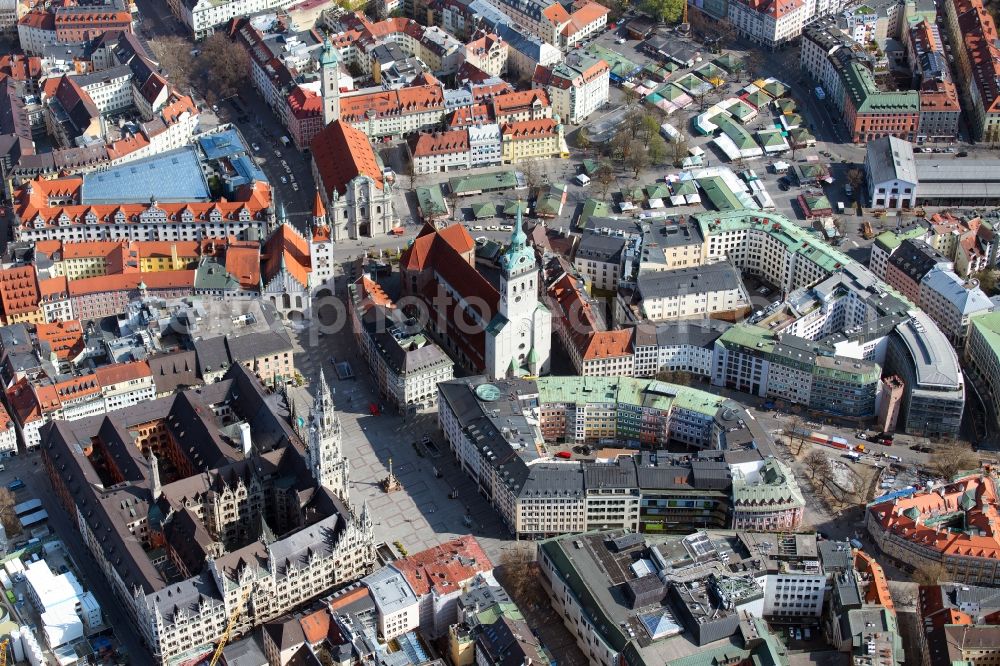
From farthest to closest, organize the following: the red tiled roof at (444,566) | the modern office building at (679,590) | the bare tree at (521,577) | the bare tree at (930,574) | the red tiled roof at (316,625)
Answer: the bare tree at (521,577) < the bare tree at (930,574) < the red tiled roof at (444,566) < the modern office building at (679,590) < the red tiled roof at (316,625)

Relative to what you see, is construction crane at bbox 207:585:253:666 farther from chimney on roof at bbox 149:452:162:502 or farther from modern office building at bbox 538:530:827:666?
modern office building at bbox 538:530:827:666

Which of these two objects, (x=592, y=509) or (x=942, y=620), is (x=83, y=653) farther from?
(x=942, y=620)

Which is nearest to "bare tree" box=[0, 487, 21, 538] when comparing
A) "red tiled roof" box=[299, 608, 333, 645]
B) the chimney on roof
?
the chimney on roof

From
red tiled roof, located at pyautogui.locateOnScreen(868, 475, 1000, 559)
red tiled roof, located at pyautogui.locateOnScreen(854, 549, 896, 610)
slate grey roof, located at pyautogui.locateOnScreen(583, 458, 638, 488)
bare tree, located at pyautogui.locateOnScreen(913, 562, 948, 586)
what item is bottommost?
bare tree, located at pyautogui.locateOnScreen(913, 562, 948, 586)

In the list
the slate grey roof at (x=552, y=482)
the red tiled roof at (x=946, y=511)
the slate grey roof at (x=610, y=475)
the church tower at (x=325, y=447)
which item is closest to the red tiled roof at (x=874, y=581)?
the red tiled roof at (x=946, y=511)

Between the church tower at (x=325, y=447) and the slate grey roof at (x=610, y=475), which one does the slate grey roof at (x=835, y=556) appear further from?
the church tower at (x=325, y=447)

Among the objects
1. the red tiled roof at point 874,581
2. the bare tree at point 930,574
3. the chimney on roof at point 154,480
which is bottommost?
the bare tree at point 930,574

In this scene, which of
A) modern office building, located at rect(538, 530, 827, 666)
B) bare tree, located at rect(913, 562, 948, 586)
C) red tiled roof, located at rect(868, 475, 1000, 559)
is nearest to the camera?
modern office building, located at rect(538, 530, 827, 666)

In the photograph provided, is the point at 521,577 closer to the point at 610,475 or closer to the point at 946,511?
the point at 610,475
